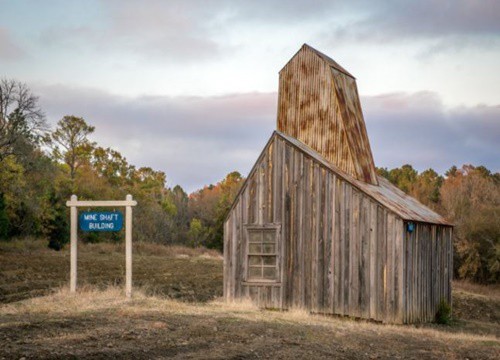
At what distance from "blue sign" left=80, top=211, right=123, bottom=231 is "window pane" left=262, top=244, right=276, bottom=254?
515cm

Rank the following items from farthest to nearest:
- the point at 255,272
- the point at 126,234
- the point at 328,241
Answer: the point at 255,272 < the point at 328,241 < the point at 126,234

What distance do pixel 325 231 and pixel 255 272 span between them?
278cm

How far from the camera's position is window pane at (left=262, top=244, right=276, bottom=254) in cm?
2208

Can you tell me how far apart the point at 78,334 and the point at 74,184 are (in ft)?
171

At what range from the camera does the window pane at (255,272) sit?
22219 millimetres

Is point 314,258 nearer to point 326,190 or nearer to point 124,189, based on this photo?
point 326,190

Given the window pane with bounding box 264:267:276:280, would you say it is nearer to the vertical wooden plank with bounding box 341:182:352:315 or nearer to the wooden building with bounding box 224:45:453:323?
the wooden building with bounding box 224:45:453:323

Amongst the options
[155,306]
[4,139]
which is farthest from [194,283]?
[4,139]

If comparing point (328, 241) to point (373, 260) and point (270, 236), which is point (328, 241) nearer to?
point (373, 260)

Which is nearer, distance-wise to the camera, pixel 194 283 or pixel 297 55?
pixel 297 55

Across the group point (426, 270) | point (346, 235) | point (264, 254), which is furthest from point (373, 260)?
point (264, 254)

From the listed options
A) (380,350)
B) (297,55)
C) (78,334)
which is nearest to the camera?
(78,334)

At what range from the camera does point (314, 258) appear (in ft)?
69.9

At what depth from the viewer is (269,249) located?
2216cm
